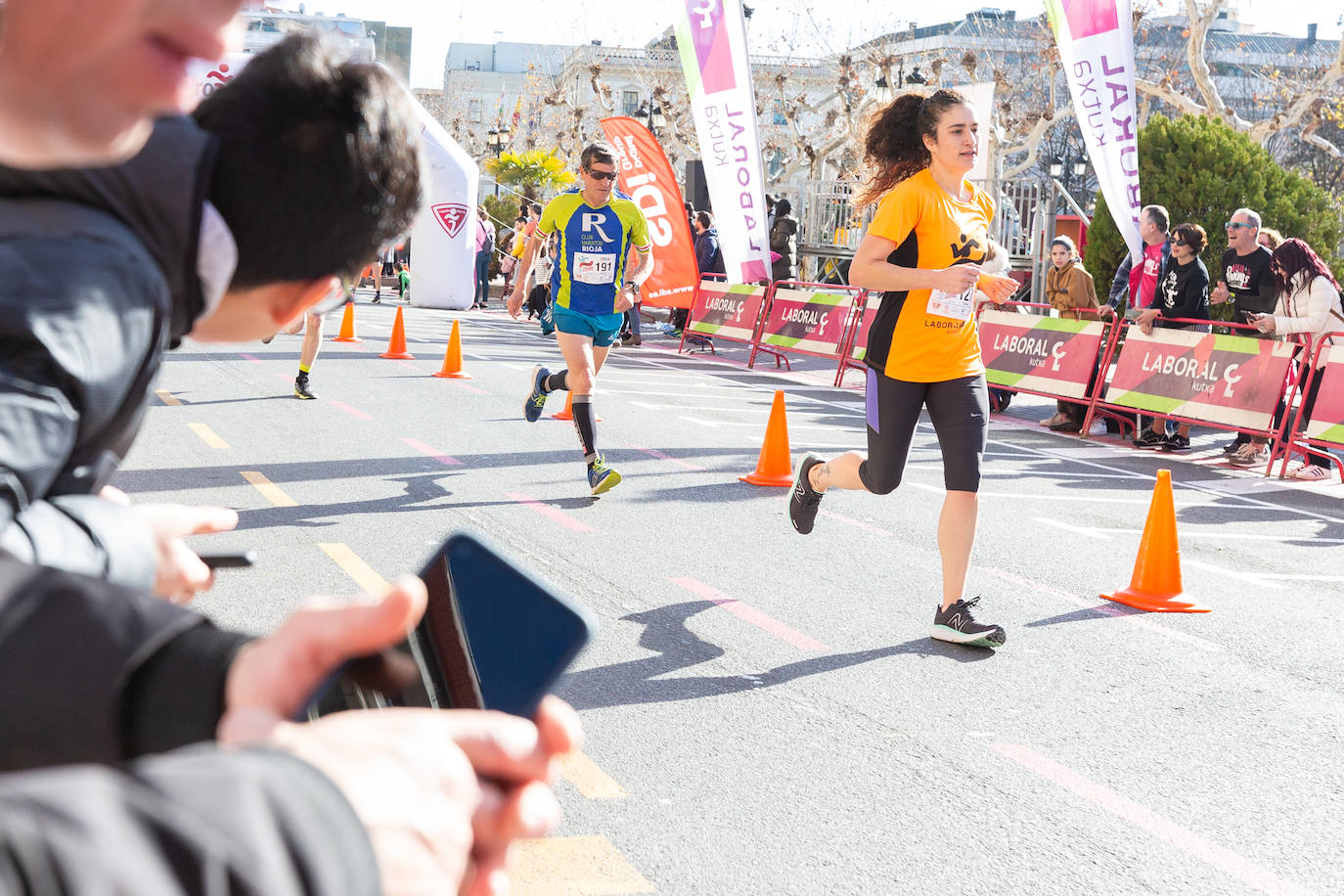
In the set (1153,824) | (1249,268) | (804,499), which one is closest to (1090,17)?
(1249,268)

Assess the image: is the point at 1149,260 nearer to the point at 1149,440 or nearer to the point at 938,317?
the point at 1149,440

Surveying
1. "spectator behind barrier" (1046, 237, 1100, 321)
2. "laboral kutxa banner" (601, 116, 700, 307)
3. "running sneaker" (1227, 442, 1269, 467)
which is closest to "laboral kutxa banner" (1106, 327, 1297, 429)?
"running sneaker" (1227, 442, 1269, 467)

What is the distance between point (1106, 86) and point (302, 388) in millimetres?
8543

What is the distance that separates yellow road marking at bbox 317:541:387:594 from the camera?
5.64m

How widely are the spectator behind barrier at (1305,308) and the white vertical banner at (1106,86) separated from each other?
286cm

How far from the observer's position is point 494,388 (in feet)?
43.1

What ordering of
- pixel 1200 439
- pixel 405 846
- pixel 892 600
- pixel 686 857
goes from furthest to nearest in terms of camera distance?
1. pixel 1200 439
2. pixel 892 600
3. pixel 686 857
4. pixel 405 846

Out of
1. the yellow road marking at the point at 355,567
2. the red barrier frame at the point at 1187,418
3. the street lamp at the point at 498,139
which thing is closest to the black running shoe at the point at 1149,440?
the red barrier frame at the point at 1187,418

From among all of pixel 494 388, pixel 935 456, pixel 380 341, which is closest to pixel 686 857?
pixel 935 456

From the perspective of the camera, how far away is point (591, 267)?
857cm

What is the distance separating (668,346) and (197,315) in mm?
19399

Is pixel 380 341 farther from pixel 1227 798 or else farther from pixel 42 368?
pixel 42 368

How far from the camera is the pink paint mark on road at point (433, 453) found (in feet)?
29.2

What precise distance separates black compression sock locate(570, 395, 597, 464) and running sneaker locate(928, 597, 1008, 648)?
3.13 m
